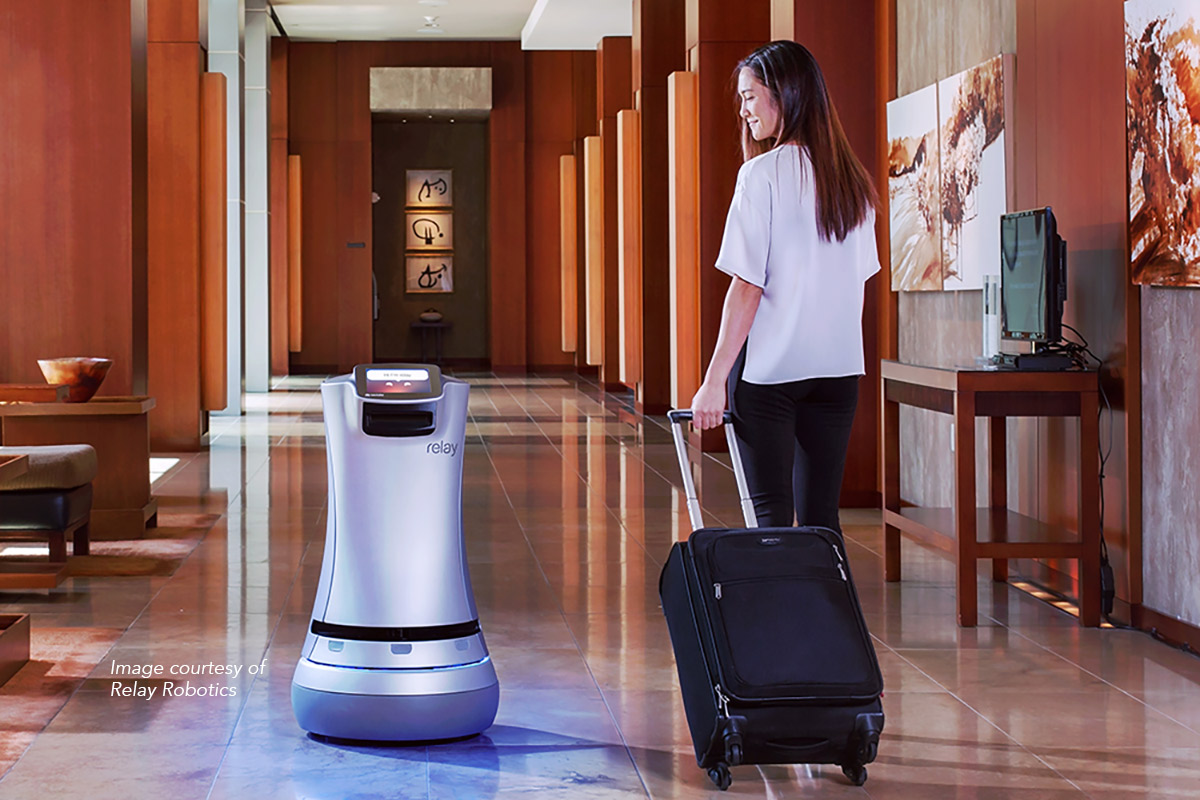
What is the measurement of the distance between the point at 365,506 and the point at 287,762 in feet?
1.89

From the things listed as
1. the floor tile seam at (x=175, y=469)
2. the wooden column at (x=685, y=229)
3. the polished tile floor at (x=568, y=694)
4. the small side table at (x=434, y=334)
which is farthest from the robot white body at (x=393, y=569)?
the small side table at (x=434, y=334)

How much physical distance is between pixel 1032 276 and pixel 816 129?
1.91m

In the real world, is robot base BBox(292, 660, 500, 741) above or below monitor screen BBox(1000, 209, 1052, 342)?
below

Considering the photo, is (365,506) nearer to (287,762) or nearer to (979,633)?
(287,762)

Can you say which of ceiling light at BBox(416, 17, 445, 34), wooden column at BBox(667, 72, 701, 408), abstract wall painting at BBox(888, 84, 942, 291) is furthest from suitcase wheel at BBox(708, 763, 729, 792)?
ceiling light at BBox(416, 17, 445, 34)

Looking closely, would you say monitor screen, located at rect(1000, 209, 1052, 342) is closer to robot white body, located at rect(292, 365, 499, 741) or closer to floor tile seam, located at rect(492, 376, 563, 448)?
robot white body, located at rect(292, 365, 499, 741)

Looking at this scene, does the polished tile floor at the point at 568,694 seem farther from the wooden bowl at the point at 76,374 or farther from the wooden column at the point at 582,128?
the wooden column at the point at 582,128

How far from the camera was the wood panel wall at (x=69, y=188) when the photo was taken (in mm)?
7402

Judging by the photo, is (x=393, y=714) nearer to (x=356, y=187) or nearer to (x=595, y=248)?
(x=595, y=248)

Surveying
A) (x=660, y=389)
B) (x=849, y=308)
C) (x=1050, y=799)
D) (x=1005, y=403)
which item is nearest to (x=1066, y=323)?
(x=1005, y=403)

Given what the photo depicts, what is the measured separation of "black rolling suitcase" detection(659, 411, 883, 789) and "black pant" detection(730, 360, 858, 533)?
10 centimetres

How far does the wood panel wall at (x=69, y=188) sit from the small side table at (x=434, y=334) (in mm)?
13103

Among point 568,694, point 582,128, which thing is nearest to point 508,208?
point 582,128

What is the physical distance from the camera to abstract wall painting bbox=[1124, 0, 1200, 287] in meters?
4.05
